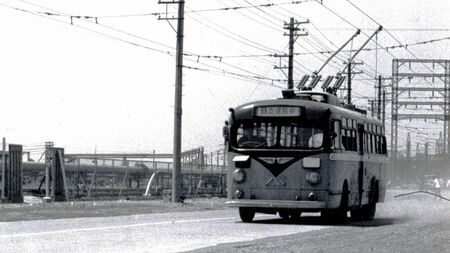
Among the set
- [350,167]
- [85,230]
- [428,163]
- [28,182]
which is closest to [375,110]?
[28,182]

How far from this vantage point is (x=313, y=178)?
76.0 ft

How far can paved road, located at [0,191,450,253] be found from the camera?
14891 mm

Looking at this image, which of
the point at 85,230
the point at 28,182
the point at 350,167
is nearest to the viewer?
the point at 85,230

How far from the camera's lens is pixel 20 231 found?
60.0ft

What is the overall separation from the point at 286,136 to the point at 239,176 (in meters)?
1.47

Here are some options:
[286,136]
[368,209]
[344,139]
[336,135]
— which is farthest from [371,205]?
[286,136]

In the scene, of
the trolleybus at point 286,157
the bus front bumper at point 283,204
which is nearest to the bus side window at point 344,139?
the trolleybus at point 286,157

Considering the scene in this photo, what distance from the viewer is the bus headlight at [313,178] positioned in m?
23.1

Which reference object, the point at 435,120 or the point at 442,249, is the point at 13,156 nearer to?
the point at 442,249

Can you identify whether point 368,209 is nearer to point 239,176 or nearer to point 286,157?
point 286,157

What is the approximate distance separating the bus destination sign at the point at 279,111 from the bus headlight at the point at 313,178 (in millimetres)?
1425

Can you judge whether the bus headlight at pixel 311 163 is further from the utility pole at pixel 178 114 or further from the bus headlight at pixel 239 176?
the utility pole at pixel 178 114

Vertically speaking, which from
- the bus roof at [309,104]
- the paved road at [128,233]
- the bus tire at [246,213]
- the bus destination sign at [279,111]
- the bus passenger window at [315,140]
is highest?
the bus roof at [309,104]

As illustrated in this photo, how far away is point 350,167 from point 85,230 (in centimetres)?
874
